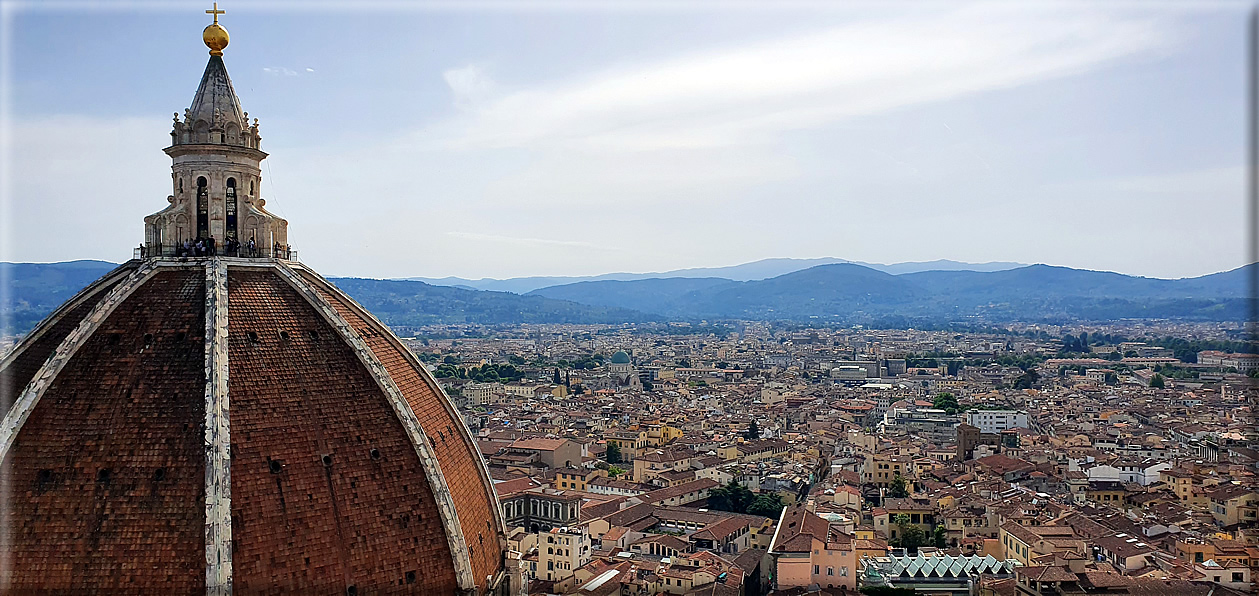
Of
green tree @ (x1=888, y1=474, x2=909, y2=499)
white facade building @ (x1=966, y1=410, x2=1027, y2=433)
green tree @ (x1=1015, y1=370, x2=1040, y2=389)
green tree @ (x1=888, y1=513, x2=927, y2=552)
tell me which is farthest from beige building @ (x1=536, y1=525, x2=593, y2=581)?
green tree @ (x1=1015, y1=370, x2=1040, y2=389)

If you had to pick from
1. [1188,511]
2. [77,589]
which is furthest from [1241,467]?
[77,589]

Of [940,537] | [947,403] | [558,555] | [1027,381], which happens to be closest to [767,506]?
[940,537]

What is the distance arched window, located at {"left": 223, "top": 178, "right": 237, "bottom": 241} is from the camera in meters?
9.56

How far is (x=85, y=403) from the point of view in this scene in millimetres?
8172

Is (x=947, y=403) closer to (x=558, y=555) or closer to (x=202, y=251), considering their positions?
(x=558, y=555)

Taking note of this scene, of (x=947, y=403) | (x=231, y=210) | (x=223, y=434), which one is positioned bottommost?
(x=947, y=403)

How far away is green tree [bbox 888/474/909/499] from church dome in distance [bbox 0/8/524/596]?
92.1 ft

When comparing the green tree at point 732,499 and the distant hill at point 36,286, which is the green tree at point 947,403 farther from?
the distant hill at point 36,286

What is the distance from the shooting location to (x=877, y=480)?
3897cm

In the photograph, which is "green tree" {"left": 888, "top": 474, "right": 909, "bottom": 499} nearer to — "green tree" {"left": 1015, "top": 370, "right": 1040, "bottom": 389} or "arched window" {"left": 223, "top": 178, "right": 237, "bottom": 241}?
"arched window" {"left": 223, "top": 178, "right": 237, "bottom": 241}

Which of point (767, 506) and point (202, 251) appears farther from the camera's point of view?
point (767, 506)

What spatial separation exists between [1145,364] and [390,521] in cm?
9484

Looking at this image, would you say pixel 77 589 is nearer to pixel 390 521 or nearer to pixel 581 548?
pixel 390 521

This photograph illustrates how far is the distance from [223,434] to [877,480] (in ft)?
111
